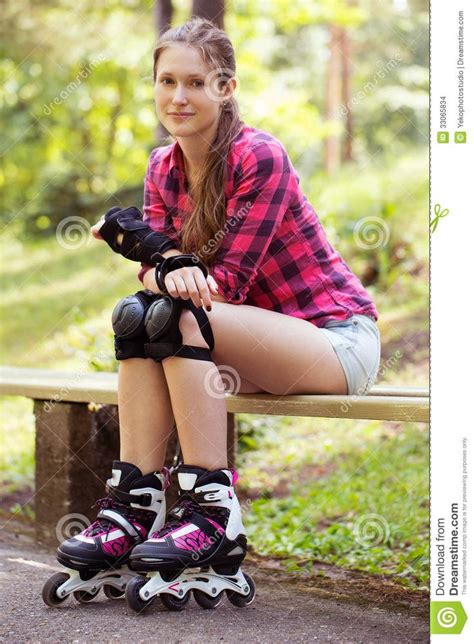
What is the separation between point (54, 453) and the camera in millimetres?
3318

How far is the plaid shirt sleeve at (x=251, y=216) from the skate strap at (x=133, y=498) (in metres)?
0.55

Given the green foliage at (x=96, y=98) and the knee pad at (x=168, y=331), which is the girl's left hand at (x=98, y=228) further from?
the green foliage at (x=96, y=98)

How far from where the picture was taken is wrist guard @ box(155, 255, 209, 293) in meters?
2.28

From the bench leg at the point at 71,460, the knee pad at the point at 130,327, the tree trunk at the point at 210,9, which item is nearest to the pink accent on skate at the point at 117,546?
the knee pad at the point at 130,327

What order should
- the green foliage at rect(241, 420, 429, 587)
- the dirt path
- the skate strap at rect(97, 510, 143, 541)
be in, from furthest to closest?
the green foliage at rect(241, 420, 429, 587) → the skate strap at rect(97, 510, 143, 541) → the dirt path

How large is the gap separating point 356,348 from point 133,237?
2.23ft

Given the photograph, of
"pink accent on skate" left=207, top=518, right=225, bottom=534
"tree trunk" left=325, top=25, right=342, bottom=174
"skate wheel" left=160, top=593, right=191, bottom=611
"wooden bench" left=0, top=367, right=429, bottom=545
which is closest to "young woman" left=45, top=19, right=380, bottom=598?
"pink accent on skate" left=207, top=518, right=225, bottom=534

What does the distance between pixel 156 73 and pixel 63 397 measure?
1.18 metres

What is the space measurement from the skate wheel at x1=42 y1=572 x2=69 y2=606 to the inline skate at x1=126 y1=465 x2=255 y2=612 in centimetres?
20

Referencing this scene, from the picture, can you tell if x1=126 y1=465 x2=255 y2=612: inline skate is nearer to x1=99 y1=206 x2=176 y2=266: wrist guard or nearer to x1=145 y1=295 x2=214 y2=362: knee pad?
x1=145 y1=295 x2=214 y2=362: knee pad

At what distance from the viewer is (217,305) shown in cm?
235

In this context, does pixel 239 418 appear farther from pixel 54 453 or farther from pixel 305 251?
pixel 305 251

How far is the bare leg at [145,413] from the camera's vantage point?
7.59ft

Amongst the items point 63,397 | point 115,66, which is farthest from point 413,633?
point 115,66
